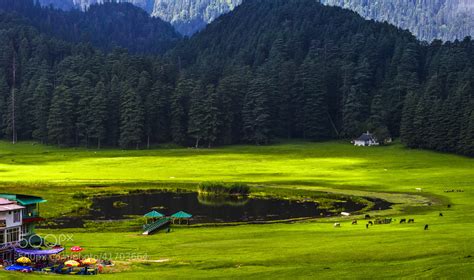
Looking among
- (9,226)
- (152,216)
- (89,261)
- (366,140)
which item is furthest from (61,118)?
(89,261)

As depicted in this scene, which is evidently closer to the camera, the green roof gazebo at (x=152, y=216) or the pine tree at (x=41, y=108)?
the green roof gazebo at (x=152, y=216)

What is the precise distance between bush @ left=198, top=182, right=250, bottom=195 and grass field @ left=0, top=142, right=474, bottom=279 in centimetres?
451

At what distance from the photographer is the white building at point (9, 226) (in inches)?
1954

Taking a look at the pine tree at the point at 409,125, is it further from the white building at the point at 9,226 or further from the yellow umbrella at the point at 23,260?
the yellow umbrella at the point at 23,260

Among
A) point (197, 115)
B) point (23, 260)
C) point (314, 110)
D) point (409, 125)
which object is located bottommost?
point (23, 260)

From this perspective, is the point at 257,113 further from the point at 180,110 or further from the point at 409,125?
the point at 409,125

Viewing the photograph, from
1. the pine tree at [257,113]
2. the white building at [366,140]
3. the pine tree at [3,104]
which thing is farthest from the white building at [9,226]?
the pine tree at [3,104]

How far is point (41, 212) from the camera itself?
245 ft

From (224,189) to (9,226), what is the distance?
151 ft

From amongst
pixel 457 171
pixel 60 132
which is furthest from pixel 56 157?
pixel 457 171

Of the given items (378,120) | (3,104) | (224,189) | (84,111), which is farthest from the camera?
(3,104)

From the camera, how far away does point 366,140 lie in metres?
170

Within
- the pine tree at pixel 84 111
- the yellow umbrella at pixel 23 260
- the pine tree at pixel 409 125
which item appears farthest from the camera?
the pine tree at pixel 84 111

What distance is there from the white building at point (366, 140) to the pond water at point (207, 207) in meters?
84.6
